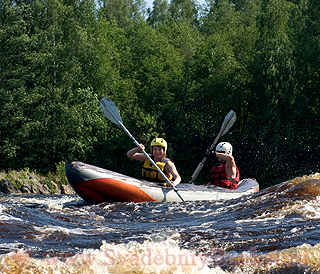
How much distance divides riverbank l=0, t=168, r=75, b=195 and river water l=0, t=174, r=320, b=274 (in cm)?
845

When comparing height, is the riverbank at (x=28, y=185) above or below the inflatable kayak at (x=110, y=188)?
below

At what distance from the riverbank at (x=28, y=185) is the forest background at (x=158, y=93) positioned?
5253 mm

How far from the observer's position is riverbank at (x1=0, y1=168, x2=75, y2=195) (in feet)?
50.1


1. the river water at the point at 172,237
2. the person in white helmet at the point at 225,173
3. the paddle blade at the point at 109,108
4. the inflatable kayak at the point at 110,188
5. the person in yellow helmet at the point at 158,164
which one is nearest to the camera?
the river water at the point at 172,237

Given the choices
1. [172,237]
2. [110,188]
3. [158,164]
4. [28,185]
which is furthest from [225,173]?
[28,185]

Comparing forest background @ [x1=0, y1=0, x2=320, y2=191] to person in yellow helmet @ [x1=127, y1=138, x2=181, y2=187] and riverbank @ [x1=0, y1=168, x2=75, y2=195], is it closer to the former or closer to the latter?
riverbank @ [x1=0, y1=168, x2=75, y2=195]

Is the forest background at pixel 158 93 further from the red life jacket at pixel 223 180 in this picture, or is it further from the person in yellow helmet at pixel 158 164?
the person in yellow helmet at pixel 158 164

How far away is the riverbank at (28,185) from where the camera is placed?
1528 cm

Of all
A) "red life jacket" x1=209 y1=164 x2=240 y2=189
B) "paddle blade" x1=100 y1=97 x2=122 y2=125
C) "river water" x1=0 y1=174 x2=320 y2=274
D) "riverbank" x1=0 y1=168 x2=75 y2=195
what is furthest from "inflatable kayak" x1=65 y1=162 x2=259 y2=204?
"riverbank" x1=0 y1=168 x2=75 y2=195

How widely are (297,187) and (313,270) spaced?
331 centimetres

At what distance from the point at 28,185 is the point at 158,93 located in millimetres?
11434

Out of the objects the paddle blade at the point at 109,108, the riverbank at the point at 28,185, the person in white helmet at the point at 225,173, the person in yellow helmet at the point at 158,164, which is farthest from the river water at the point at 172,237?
the riverbank at the point at 28,185

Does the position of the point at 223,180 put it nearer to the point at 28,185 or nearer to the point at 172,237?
the point at 172,237

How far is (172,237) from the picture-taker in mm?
4996
